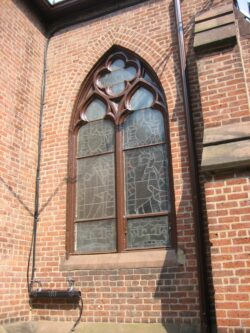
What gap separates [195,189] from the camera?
5473mm

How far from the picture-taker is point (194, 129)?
5883mm

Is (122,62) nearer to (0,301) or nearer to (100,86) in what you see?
(100,86)

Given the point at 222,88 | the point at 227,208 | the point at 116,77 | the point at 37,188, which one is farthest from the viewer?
the point at 116,77

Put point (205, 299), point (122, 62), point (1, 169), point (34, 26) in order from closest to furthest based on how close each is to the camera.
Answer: point (205, 299) < point (1, 169) < point (122, 62) < point (34, 26)

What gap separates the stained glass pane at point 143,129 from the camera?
6.36 m

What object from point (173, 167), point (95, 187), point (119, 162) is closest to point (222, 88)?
point (173, 167)

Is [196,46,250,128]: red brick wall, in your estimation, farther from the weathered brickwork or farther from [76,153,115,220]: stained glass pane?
[76,153,115,220]: stained glass pane

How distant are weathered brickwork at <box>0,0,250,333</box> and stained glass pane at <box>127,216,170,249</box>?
257mm

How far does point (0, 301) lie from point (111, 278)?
1.65 m

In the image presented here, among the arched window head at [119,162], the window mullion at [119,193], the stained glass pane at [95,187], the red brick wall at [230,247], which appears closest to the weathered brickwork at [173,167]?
the red brick wall at [230,247]

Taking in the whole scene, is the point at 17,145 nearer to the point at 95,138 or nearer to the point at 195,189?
the point at 95,138

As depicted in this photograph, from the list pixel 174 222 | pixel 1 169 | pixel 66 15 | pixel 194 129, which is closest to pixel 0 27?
pixel 66 15

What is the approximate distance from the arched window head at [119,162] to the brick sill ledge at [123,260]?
0.46 feet

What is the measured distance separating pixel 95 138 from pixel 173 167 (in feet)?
5.63
